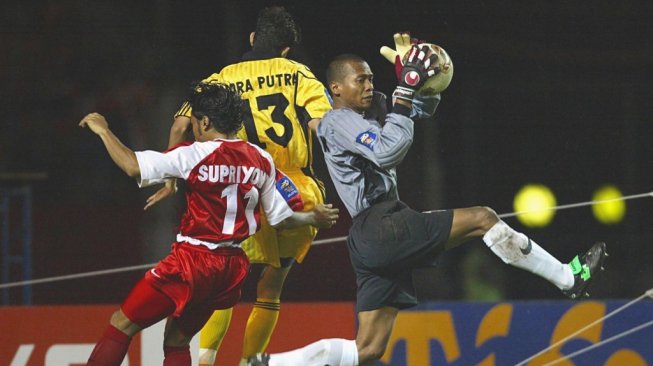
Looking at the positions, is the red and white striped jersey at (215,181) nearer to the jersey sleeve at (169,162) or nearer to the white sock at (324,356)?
the jersey sleeve at (169,162)

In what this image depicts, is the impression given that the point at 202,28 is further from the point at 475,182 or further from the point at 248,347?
the point at 248,347

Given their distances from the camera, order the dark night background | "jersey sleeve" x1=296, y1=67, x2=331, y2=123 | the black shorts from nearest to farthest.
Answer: the black shorts < "jersey sleeve" x1=296, y1=67, x2=331, y2=123 < the dark night background

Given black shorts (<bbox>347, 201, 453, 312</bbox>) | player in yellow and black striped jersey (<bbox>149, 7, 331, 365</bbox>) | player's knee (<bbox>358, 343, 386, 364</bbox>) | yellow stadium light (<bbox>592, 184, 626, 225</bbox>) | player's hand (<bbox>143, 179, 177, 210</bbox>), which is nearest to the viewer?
black shorts (<bbox>347, 201, 453, 312</bbox>)

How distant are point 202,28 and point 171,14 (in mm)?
316

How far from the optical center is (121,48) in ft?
30.1

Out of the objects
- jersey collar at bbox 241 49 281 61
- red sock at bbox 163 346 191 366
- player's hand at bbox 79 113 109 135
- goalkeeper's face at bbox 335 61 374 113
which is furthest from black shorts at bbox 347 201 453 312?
player's hand at bbox 79 113 109 135

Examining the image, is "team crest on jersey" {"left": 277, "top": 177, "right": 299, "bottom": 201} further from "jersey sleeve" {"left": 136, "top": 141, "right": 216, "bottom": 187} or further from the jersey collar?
the jersey collar

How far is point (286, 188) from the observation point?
553 centimetres

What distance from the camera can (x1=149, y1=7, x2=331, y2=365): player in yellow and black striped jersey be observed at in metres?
6.03

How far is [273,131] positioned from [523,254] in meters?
1.38

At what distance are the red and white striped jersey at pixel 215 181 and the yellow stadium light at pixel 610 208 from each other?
439 centimetres

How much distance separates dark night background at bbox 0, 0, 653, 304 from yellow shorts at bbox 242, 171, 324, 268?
1786mm

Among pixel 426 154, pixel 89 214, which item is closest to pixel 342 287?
pixel 426 154

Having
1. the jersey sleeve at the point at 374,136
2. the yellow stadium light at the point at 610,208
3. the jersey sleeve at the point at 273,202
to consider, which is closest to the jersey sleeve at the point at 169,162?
the jersey sleeve at the point at 273,202
